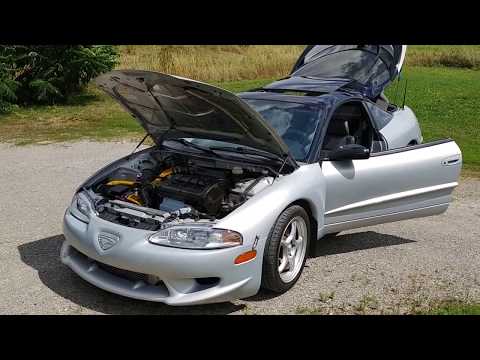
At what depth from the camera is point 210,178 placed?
16.5 feet

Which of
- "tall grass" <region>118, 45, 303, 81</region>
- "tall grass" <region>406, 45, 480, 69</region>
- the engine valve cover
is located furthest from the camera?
"tall grass" <region>406, 45, 480, 69</region>

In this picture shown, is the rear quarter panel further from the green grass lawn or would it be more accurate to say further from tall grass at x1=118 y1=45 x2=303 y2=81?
tall grass at x1=118 y1=45 x2=303 y2=81

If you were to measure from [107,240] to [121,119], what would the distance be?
31.5ft

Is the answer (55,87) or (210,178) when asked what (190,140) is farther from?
(55,87)

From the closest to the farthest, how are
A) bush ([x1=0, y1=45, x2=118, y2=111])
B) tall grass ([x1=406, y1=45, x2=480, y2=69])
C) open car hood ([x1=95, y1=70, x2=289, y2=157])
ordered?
open car hood ([x1=95, y1=70, x2=289, y2=157]) < bush ([x1=0, y1=45, x2=118, y2=111]) < tall grass ([x1=406, y1=45, x2=480, y2=69])

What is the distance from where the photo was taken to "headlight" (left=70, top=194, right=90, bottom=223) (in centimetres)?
457

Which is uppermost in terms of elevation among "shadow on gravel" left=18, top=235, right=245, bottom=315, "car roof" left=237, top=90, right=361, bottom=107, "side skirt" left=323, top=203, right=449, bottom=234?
"car roof" left=237, top=90, right=361, bottom=107

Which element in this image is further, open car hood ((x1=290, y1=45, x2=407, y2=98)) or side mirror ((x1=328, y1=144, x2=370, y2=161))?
open car hood ((x1=290, y1=45, x2=407, y2=98))

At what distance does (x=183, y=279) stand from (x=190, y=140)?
193 cm

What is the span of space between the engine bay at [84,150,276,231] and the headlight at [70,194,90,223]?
87 millimetres

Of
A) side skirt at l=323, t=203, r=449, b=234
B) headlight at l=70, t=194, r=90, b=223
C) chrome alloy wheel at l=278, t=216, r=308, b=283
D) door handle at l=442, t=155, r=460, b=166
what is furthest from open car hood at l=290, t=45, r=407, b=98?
headlight at l=70, t=194, r=90, b=223

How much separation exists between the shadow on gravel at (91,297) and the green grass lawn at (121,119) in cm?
647

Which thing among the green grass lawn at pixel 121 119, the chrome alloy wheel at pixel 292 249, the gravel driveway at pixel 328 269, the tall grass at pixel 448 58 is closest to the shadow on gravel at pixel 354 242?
the gravel driveway at pixel 328 269

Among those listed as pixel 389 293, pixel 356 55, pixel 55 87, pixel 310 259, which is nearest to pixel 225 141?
pixel 310 259
